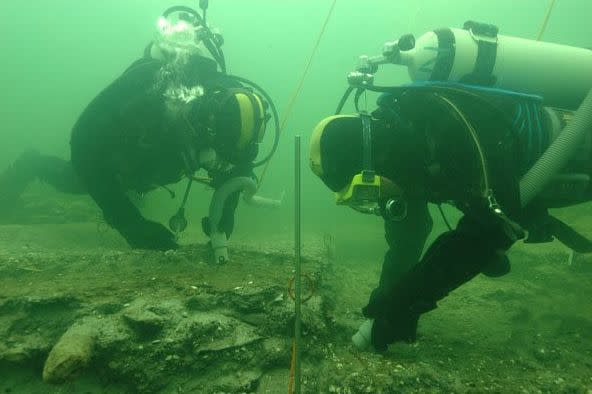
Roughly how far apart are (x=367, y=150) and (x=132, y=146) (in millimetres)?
2497

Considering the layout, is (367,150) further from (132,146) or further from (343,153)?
(132,146)

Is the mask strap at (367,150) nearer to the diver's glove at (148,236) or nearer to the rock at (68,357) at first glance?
the rock at (68,357)

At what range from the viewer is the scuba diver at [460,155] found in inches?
76.7

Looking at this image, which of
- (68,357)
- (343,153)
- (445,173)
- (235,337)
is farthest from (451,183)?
(68,357)

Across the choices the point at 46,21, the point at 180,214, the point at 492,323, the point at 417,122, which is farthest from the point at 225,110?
the point at 46,21

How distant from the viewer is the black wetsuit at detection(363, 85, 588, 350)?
191cm

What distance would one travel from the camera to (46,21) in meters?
58.0

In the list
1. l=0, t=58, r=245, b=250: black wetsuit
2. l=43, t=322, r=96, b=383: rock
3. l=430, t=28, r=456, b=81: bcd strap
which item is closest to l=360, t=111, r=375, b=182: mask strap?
l=430, t=28, r=456, b=81: bcd strap

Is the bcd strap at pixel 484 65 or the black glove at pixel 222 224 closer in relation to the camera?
the bcd strap at pixel 484 65

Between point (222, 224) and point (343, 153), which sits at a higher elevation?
point (343, 153)

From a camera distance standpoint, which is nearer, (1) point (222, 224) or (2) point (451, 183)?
Answer: (2) point (451, 183)

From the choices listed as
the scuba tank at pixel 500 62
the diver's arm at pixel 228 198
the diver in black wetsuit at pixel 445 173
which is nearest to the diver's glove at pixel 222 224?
the diver's arm at pixel 228 198

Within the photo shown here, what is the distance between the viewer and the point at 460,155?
204 cm

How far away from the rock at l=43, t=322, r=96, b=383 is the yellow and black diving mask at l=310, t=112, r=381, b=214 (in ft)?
6.48
